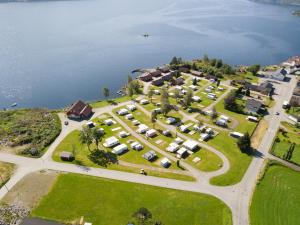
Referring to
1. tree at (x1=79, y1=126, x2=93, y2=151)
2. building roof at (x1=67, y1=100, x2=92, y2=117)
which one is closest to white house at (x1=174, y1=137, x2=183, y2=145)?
tree at (x1=79, y1=126, x2=93, y2=151)

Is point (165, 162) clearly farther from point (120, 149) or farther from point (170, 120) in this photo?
point (170, 120)

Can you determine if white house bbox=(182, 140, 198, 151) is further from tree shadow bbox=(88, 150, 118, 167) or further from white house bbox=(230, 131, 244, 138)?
tree shadow bbox=(88, 150, 118, 167)

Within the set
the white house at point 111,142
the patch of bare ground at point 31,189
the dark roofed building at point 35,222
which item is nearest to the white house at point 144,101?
the white house at point 111,142

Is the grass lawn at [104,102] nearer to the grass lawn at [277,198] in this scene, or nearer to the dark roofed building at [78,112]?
the dark roofed building at [78,112]

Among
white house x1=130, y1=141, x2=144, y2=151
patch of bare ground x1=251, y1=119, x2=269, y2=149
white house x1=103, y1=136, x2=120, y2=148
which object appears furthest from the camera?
patch of bare ground x1=251, y1=119, x2=269, y2=149

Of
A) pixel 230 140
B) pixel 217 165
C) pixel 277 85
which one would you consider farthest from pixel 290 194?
pixel 277 85

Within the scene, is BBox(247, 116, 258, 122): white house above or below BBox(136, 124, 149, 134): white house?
above

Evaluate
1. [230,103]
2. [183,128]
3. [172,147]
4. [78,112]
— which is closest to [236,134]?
[183,128]
